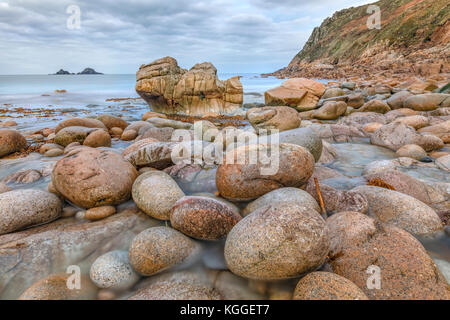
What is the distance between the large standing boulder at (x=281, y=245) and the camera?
214 cm

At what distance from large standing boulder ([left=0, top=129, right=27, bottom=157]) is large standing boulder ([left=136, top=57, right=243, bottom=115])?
854 centimetres

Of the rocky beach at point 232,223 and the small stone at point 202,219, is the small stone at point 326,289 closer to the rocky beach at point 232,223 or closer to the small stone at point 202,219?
the rocky beach at point 232,223

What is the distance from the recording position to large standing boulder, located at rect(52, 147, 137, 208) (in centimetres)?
341

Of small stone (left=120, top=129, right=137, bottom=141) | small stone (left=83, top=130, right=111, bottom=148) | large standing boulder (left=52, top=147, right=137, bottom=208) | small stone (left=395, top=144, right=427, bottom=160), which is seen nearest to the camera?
large standing boulder (left=52, top=147, right=137, bottom=208)

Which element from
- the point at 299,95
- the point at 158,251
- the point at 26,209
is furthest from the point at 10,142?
the point at 299,95

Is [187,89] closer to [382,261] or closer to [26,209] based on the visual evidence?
[26,209]

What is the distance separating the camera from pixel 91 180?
3.44m

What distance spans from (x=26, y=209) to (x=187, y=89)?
1237 centimetres

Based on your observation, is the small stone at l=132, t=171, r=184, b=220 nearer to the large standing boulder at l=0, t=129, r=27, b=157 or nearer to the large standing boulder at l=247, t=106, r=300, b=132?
the large standing boulder at l=247, t=106, r=300, b=132

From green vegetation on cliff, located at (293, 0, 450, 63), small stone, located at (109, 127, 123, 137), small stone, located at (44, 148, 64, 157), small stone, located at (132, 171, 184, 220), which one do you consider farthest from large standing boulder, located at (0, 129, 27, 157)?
green vegetation on cliff, located at (293, 0, 450, 63)

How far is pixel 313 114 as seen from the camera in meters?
11.4

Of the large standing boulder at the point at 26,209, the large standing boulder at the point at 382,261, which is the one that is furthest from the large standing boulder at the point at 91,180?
the large standing boulder at the point at 382,261
